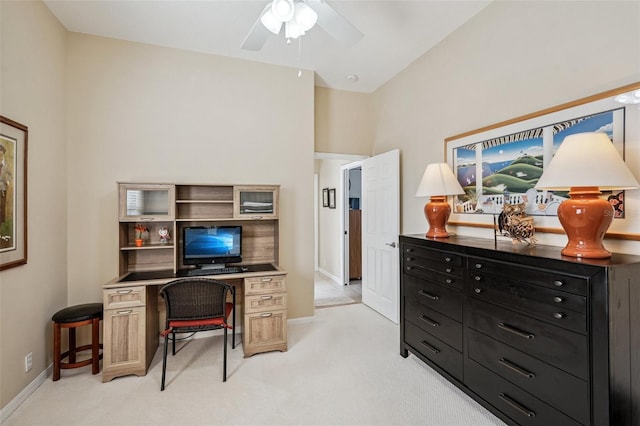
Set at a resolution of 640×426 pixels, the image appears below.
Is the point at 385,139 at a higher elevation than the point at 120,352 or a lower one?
higher

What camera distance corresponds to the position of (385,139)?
13.5ft

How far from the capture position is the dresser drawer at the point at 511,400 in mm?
1626

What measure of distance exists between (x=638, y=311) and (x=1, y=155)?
3.79m

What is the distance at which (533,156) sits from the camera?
7.24 ft

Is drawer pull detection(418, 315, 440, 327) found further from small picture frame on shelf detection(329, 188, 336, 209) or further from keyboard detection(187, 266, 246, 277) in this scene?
small picture frame on shelf detection(329, 188, 336, 209)

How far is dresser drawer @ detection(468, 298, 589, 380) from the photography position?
4.93 feet

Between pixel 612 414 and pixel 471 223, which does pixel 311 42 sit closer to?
pixel 471 223

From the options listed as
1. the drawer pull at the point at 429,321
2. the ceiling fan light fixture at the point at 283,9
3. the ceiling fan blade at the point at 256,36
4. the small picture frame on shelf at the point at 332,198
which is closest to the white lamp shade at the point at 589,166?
the drawer pull at the point at 429,321

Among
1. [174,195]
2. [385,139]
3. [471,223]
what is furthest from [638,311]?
[174,195]

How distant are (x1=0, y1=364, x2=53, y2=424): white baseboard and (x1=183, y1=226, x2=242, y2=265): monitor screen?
1339 millimetres

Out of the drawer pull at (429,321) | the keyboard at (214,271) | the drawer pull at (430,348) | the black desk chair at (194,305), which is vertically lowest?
the drawer pull at (430,348)

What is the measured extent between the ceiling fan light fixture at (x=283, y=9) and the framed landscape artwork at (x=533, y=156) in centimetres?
182

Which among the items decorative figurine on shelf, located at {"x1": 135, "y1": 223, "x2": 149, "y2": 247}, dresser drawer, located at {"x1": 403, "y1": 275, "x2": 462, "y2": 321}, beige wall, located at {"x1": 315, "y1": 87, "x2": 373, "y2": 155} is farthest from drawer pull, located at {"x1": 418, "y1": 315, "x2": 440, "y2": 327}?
decorative figurine on shelf, located at {"x1": 135, "y1": 223, "x2": 149, "y2": 247}

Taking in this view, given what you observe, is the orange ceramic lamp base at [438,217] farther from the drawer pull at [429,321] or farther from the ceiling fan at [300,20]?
the ceiling fan at [300,20]
